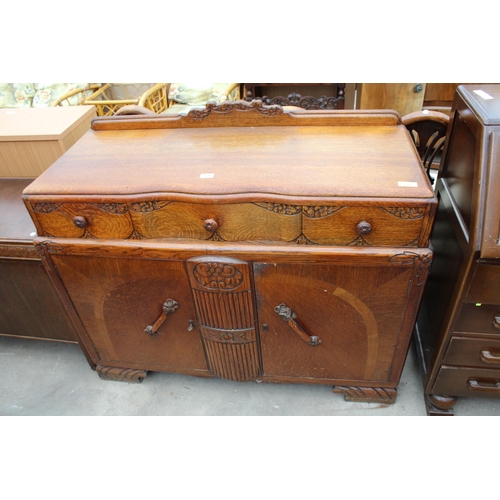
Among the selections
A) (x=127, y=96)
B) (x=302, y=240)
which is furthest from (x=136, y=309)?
(x=127, y=96)

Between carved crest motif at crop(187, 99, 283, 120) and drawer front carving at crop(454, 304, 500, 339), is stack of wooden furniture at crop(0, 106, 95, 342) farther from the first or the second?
drawer front carving at crop(454, 304, 500, 339)

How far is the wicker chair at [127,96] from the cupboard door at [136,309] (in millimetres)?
1268

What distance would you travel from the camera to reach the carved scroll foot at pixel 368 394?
4.43 feet

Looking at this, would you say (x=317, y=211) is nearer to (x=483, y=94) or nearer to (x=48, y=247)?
(x=483, y=94)

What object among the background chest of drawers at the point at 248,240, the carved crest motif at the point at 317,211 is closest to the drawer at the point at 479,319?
the background chest of drawers at the point at 248,240

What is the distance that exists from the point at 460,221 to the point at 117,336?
115 centimetres

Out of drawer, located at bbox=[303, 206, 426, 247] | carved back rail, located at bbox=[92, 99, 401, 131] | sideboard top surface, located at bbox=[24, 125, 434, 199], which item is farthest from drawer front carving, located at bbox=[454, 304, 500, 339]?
carved back rail, located at bbox=[92, 99, 401, 131]

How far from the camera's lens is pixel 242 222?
3.36 ft

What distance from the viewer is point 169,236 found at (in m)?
1.09

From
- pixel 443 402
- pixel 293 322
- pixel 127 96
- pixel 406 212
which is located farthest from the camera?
pixel 127 96

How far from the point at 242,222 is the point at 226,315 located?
0.33 m

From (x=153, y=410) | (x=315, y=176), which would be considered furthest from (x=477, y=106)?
(x=153, y=410)

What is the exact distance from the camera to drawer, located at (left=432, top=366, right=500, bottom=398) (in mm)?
1184

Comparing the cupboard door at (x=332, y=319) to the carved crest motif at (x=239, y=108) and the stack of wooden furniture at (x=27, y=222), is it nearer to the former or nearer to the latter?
the carved crest motif at (x=239, y=108)
